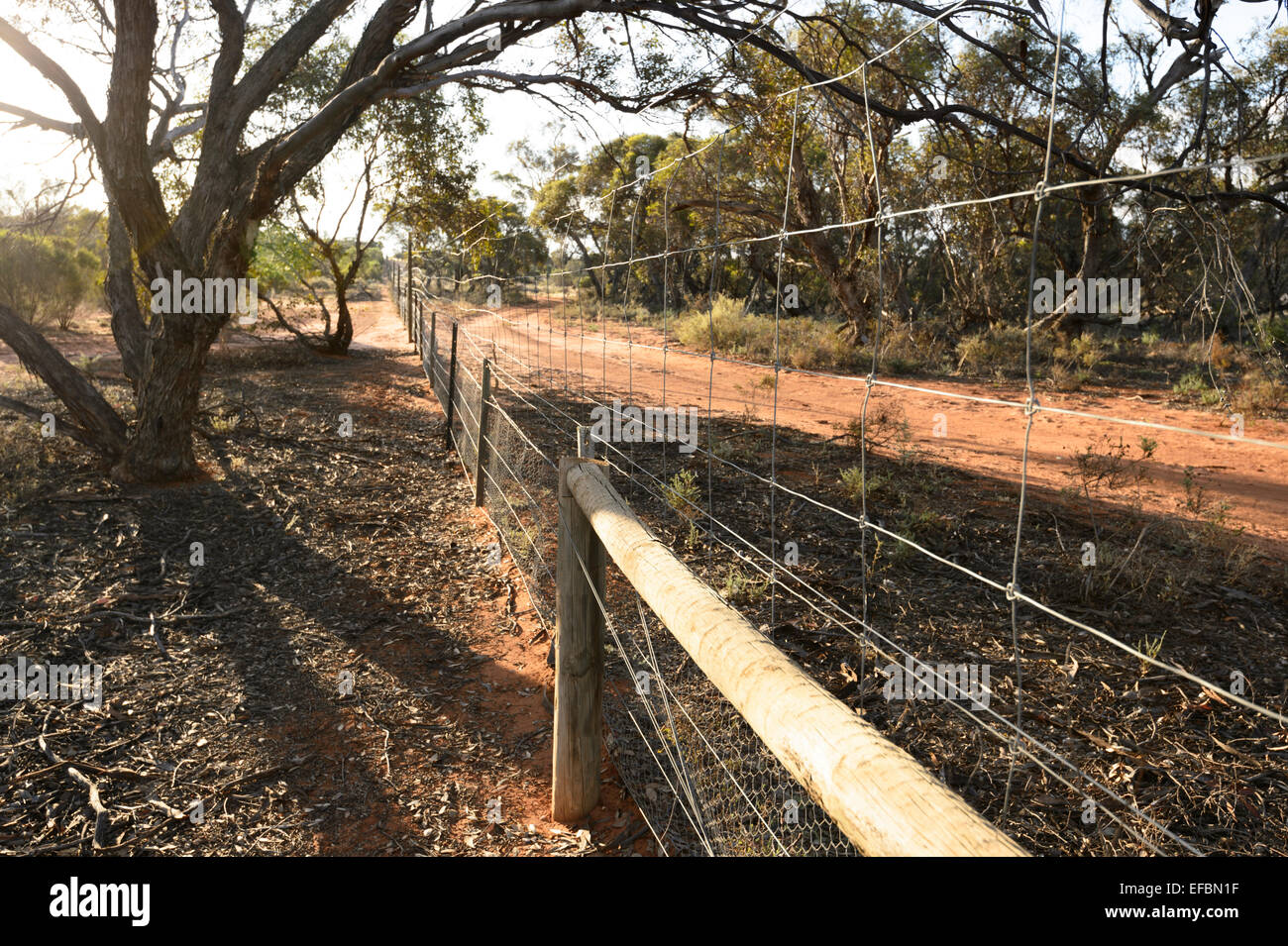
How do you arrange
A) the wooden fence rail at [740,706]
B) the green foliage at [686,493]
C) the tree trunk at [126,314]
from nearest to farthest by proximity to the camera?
the wooden fence rail at [740,706], the green foliage at [686,493], the tree trunk at [126,314]

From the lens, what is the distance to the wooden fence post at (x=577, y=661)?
2.84 m

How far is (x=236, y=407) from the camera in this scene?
9.80m

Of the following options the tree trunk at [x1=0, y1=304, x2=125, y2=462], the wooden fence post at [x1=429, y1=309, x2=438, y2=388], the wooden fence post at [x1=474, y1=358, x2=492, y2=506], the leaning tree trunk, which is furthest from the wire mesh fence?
the leaning tree trunk

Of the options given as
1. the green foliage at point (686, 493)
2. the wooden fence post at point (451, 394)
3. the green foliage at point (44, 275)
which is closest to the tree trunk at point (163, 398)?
the wooden fence post at point (451, 394)

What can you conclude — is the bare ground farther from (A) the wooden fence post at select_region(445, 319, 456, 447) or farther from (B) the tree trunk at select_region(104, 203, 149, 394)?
(B) the tree trunk at select_region(104, 203, 149, 394)

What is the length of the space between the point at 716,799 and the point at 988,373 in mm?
12354

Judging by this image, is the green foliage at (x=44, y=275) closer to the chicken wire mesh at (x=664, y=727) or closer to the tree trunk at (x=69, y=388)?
the tree trunk at (x=69, y=388)

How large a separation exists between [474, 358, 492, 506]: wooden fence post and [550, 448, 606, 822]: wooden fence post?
10.9 feet

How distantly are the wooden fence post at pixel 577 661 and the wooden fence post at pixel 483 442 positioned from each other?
331 centimetres

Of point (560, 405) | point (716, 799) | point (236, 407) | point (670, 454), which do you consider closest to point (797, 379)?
point (560, 405)

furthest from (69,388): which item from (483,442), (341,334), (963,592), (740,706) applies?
(341,334)

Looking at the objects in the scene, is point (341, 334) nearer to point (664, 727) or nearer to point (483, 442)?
point (483, 442)

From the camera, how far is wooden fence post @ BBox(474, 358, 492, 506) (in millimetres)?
6180
